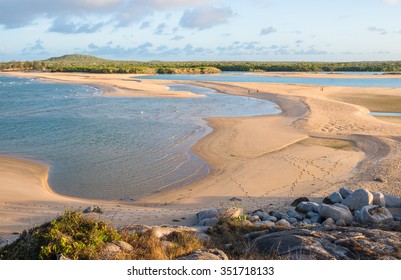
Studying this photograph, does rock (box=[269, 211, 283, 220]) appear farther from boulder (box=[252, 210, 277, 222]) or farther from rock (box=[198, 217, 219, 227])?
rock (box=[198, 217, 219, 227])

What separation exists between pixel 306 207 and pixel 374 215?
5.67 feet

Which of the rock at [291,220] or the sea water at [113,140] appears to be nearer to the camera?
the rock at [291,220]

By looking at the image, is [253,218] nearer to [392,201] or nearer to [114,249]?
[392,201]

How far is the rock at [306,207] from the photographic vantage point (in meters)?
11.0

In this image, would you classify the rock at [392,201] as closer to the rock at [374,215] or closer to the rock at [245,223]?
the rock at [374,215]

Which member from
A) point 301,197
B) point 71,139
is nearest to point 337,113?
point 71,139

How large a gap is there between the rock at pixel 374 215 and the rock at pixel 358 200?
0.79 meters

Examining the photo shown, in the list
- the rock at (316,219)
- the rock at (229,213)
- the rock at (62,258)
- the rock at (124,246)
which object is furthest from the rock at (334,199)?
the rock at (62,258)

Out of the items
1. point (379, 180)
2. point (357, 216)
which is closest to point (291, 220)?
point (357, 216)

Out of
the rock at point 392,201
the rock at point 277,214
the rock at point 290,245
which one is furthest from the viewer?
the rock at point 392,201

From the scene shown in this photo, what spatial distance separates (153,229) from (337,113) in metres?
27.6

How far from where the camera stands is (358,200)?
11188 millimetres

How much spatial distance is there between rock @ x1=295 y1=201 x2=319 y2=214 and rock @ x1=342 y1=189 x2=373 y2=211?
883mm

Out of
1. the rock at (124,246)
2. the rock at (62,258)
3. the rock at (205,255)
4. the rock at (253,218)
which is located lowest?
the rock at (253,218)
